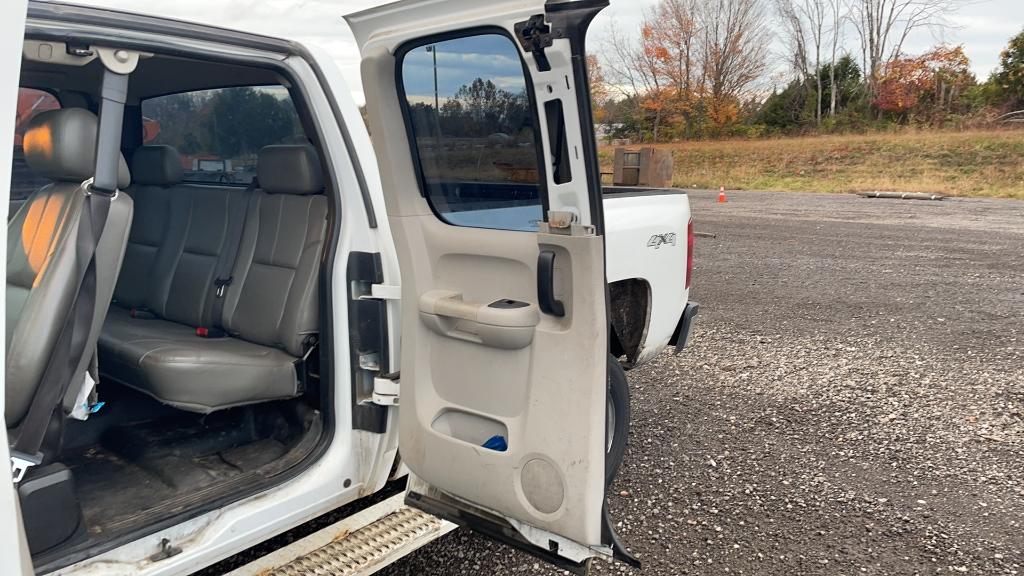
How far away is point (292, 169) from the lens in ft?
10.7

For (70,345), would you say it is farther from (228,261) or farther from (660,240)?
(660,240)

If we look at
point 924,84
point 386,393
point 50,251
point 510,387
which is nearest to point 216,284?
point 50,251

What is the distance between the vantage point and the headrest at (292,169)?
322 centimetres

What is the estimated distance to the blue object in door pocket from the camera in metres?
2.39

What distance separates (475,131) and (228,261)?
1803 mm

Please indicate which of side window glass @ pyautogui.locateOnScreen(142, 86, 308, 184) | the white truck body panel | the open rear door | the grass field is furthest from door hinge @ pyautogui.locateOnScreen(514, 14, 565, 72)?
the grass field

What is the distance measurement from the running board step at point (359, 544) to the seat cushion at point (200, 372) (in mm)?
705

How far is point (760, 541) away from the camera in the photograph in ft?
10.5

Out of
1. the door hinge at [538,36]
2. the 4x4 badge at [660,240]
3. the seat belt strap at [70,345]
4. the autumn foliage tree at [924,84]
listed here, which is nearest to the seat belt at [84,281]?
the seat belt strap at [70,345]


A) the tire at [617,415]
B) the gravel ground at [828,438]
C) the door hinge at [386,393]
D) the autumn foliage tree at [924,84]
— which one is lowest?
the gravel ground at [828,438]

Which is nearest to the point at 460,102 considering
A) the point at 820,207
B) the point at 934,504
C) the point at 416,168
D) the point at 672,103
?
the point at 416,168

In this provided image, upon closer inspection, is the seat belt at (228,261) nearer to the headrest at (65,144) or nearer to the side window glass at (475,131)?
the headrest at (65,144)

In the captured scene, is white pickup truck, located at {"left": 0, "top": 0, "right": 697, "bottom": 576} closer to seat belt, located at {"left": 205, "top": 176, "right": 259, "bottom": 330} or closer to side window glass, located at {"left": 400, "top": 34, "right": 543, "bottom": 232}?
side window glass, located at {"left": 400, "top": 34, "right": 543, "bottom": 232}

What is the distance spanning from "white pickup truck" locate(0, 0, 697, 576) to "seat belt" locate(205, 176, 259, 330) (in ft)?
1.00
